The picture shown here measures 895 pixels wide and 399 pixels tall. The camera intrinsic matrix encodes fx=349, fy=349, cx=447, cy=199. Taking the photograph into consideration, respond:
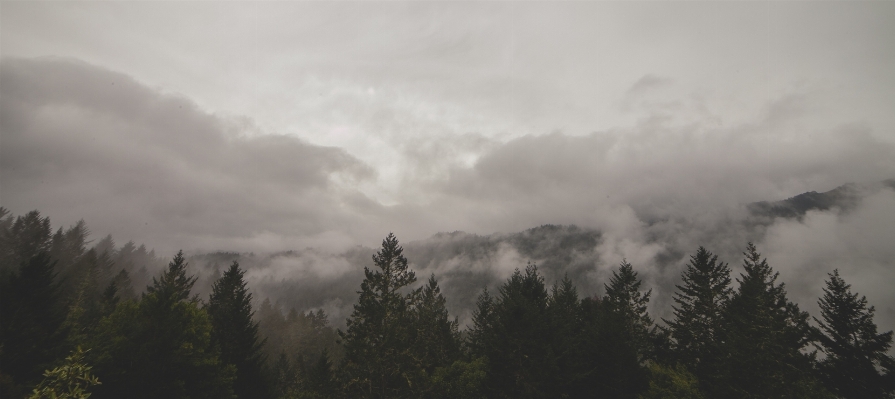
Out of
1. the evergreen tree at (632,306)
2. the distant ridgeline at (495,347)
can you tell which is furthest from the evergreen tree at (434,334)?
the evergreen tree at (632,306)

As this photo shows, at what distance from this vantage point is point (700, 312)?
43.6 meters

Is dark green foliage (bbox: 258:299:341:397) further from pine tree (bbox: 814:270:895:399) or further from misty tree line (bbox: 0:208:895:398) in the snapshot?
pine tree (bbox: 814:270:895:399)

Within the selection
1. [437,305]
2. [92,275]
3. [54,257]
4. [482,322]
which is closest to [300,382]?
[437,305]

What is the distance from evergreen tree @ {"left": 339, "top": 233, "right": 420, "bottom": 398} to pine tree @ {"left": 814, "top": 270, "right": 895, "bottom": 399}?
130 ft

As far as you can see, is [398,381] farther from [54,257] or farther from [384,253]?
[54,257]

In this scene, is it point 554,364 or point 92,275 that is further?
point 92,275

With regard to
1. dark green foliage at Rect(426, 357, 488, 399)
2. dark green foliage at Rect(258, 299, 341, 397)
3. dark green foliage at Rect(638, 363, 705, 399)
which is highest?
dark green foliage at Rect(638, 363, 705, 399)

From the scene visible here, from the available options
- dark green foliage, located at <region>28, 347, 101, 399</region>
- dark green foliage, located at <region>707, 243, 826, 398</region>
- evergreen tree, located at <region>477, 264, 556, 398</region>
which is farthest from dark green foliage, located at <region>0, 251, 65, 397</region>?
dark green foliage, located at <region>707, 243, 826, 398</region>

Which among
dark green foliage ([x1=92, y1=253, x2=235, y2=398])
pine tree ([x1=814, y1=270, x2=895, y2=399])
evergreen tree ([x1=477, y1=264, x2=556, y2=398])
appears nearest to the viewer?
dark green foliage ([x1=92, y1=253, x2=235, y2=398])

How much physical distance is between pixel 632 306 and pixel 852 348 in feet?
72.5

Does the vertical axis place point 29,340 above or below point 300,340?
above

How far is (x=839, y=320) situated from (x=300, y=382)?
255 ft

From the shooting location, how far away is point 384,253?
36.8 meters

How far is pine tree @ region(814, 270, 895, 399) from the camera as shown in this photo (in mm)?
30500
